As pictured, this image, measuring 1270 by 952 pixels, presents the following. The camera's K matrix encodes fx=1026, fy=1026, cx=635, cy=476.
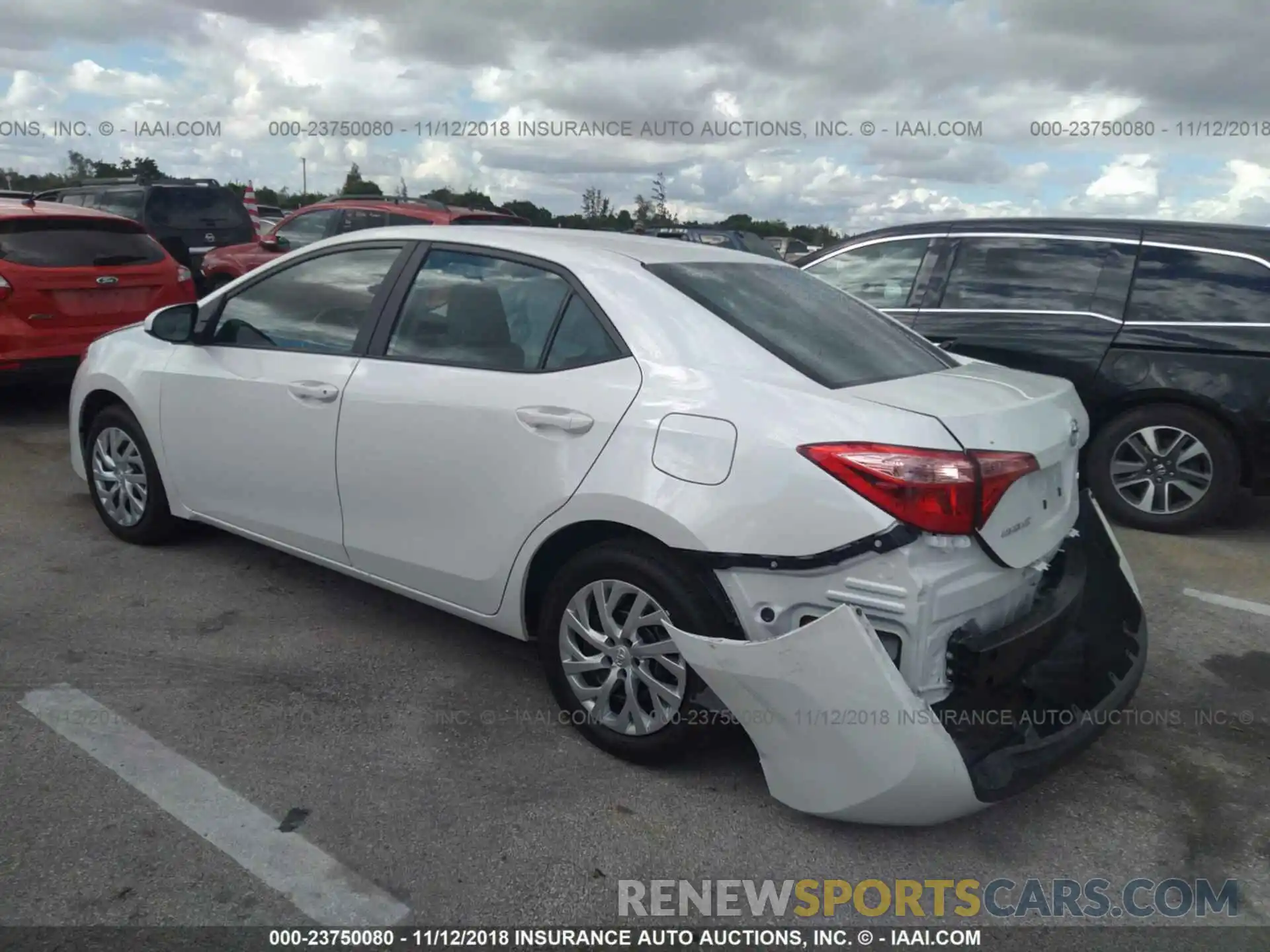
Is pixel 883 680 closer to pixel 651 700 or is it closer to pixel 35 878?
pixel 651 700

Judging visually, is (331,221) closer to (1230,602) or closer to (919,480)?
(1230,602)

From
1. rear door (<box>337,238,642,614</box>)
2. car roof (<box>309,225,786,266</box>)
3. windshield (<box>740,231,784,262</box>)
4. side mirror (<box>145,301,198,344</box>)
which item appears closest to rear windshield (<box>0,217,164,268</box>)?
side mirror (<box>145,301,198,344</box>)

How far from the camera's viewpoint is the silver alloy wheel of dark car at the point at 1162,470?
561 cm

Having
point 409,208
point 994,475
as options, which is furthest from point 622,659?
point 409,208

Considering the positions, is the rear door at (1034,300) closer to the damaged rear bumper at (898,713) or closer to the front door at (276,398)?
the damaged rear bumper at (898,713)

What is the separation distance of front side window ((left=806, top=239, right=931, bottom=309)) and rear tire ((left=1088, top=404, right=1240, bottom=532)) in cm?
147

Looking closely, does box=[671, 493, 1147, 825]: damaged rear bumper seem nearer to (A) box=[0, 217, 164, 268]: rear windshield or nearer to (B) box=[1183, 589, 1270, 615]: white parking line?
(B) box=[1183, 589, 1270, 615]: white parking line

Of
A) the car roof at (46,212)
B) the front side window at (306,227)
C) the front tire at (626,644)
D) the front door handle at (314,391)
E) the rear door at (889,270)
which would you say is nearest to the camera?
the front tire at (626,644)

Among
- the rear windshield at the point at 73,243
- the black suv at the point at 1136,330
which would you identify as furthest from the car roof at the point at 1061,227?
the rear windshield at the point at 73,243

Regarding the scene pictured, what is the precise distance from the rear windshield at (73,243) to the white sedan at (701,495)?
3710 millimetres

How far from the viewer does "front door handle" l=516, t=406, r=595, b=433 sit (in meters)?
3.06

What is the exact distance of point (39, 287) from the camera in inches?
270

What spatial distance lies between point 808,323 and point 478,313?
1114 mm

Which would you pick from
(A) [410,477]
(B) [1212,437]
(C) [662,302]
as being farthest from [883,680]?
(B) [1212,437]
